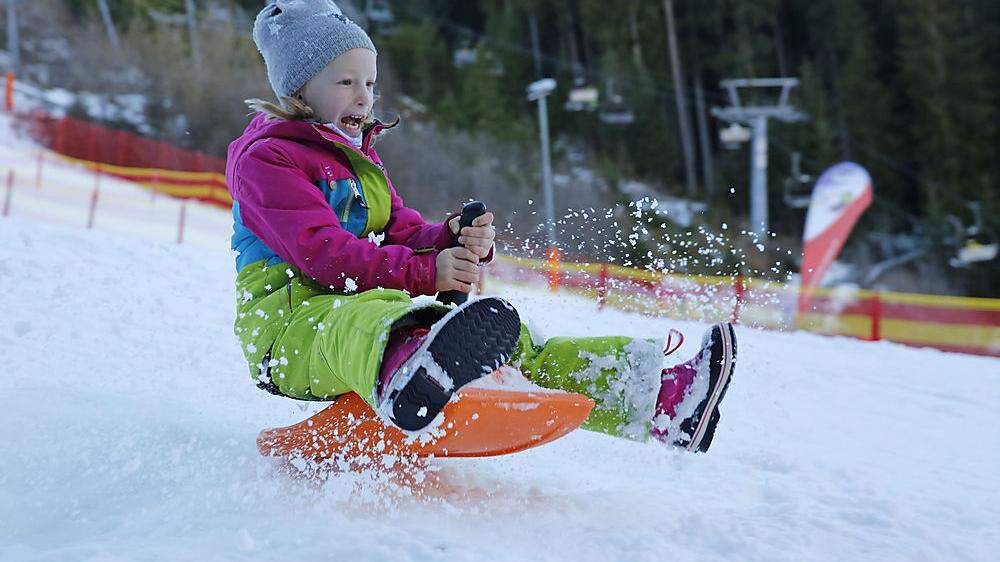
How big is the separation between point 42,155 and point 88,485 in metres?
21.7

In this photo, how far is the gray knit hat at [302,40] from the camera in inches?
109

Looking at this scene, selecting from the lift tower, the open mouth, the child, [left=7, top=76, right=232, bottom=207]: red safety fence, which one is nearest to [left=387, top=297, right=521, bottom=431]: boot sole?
the child

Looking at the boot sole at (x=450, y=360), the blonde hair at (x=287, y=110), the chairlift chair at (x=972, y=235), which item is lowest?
the chairlift chair at (x=972, y=235)

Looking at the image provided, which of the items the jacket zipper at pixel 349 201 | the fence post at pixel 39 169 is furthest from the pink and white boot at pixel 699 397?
the fence post at pixel 39 169

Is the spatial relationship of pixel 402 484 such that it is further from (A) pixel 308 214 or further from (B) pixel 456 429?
(A) pixel 308 214

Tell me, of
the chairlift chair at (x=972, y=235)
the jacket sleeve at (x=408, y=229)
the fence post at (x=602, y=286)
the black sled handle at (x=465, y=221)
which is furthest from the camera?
the chairlift chair at (x=972, y=235)

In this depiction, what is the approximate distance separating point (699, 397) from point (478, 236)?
29.9 inches

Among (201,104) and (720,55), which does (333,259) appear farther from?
(720,55)

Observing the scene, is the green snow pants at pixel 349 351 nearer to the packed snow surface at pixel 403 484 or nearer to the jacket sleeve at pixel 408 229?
the packed snow surface at pixel 403 484

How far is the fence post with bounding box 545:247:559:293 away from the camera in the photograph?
326 centimetres

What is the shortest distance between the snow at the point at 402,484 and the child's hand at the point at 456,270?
575mm

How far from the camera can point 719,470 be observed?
10.0ft

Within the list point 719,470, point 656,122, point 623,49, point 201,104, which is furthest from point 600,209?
point 623,49

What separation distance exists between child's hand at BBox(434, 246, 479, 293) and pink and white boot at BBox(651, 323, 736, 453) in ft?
2.19
